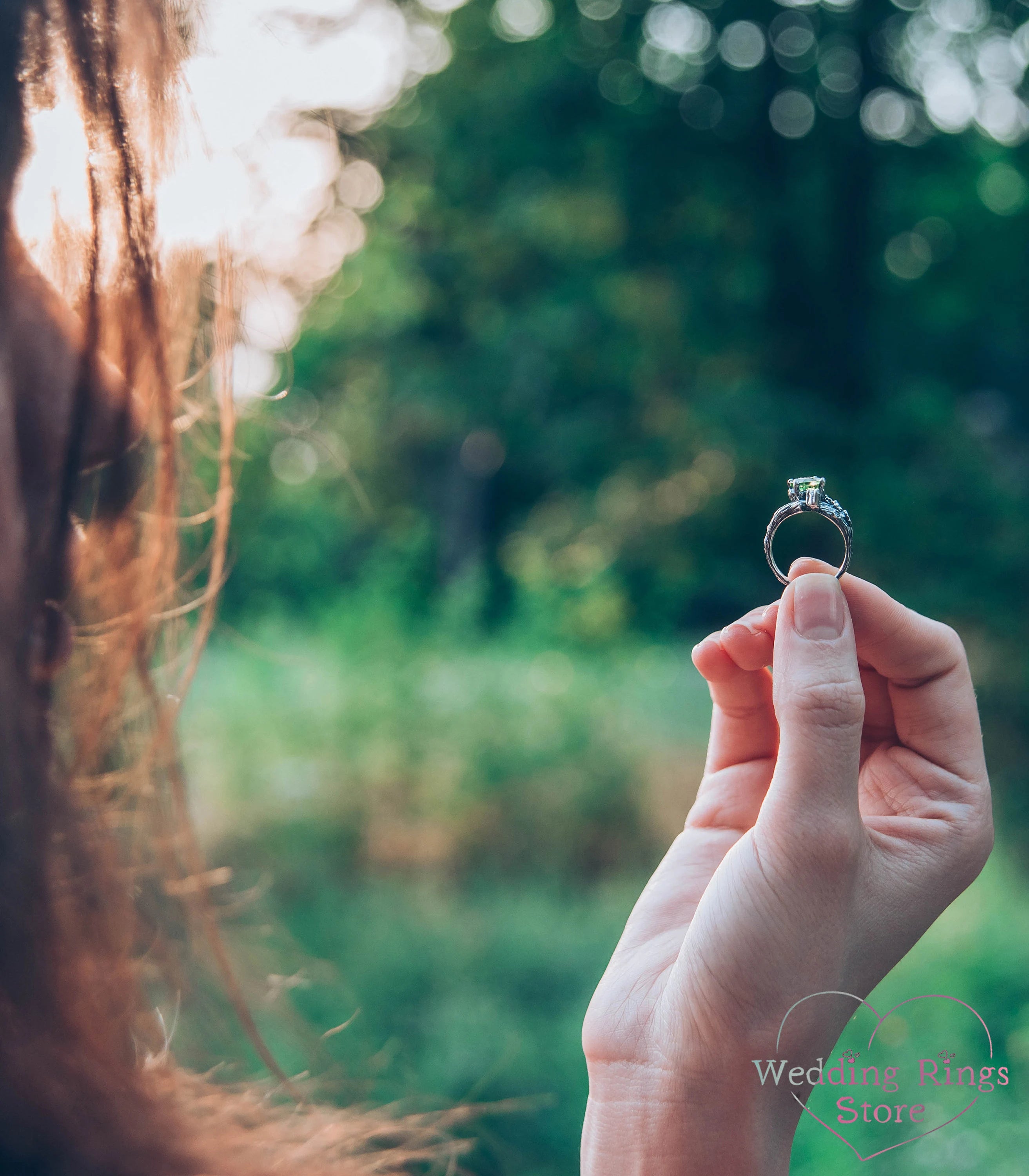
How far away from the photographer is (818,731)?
859 millimetres

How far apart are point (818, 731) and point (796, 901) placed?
17 centimetres

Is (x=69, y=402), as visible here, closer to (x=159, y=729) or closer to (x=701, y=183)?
(x=159, y=729)

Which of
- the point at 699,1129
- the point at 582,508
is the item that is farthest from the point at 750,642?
the point at 582,508

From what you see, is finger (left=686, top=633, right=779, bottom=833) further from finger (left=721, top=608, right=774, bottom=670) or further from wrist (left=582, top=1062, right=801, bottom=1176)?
wrist (left=582, top=1062, right=801, bottom=1176)

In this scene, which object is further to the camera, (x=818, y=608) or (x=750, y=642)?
(x=750, y=642)

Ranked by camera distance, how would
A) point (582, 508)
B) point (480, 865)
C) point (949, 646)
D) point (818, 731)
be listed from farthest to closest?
1. point (582, 508)
2. point (480, 865)
3. point (949, 646)
4. point (818, 731)

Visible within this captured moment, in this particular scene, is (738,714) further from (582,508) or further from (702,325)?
(582,508)

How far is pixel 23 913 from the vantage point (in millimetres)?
764

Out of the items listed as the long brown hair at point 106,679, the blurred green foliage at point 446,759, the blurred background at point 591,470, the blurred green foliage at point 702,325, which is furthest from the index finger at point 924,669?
the blurred green foliage at point 702,325

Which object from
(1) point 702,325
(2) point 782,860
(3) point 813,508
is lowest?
(2) point 782,860

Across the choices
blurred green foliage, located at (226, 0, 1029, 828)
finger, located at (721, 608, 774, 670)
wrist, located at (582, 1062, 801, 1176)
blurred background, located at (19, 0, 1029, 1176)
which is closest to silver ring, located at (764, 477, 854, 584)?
finger, located at (721, 608, 774, 670)

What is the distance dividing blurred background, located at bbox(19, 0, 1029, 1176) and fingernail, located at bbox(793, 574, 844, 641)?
1.91m

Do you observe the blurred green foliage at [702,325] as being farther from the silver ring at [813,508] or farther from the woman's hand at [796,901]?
the woman's hand at [796,901]

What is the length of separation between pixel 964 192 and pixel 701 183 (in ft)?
5.84
